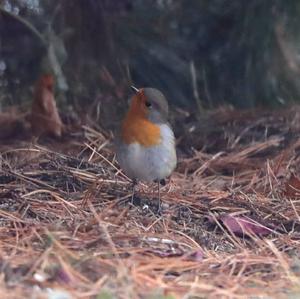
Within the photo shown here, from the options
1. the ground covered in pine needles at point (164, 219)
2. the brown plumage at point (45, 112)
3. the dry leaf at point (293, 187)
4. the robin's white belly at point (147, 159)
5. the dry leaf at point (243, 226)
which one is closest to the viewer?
the ground covered in pine needles at point (164, 219)

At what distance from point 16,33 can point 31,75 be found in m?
0.32

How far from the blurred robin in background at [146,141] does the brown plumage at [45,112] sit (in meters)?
1.48

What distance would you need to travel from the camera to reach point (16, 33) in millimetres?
7180

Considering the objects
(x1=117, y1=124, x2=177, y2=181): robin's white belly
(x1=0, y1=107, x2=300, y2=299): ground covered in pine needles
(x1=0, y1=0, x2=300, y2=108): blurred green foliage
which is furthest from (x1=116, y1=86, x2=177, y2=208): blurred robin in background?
(x1=0, y1=0, x2=300, y2=108): blurred green foliage

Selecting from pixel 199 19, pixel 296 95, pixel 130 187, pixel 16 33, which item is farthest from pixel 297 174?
pixel 16 33

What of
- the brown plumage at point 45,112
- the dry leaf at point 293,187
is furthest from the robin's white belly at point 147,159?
the brown plumage at point 45,112

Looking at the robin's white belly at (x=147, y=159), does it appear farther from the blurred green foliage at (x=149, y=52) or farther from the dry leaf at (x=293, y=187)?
the blurred green foliage at (x=149, y=52)

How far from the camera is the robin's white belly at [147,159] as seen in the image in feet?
15.4

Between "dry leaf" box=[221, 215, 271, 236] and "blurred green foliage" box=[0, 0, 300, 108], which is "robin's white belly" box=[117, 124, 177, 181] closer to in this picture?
"dry leaf" box=[221, 215, 271, 236]

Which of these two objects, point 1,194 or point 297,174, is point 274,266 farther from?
point 297,174

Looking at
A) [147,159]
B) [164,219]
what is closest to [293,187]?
[147,159]

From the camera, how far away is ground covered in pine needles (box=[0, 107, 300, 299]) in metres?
3.26

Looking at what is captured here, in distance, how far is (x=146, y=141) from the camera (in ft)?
15.5

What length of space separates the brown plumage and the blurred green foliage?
393 millimetres
